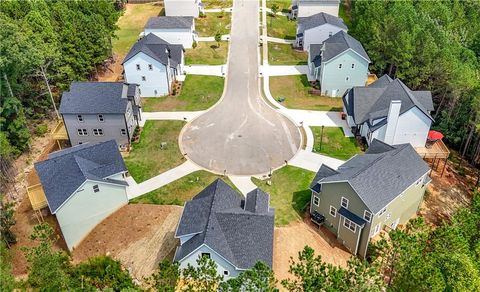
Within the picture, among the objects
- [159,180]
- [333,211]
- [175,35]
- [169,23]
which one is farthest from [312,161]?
[169,23]

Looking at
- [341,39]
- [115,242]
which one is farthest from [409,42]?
[115,242]

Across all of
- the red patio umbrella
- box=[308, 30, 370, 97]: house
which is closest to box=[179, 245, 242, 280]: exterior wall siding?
the red patio umbrella

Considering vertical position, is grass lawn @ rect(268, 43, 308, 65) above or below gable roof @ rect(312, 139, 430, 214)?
below

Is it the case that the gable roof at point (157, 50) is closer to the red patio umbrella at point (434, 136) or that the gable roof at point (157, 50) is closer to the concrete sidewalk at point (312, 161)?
the concrete sidewalk at point (312, 161)

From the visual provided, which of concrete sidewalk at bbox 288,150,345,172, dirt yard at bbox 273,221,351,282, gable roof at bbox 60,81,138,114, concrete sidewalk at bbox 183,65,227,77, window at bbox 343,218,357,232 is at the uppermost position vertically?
gable roof at bbox 60,81,138,114

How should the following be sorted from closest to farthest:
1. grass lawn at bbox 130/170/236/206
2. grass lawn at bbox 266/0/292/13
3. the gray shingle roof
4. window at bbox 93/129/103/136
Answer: grass lawn at bbox 130/170/236/206 < window at bbox 93/129/103/136 < the gray shingle roof < grass lawn at bbox 266/0/292/13

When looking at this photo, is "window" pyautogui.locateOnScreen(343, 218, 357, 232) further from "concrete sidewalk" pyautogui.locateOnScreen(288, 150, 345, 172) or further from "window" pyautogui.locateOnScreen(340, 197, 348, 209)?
"concrete sidewalk" pyautogui.locateOnScreen(288, 150, 345, 172)
